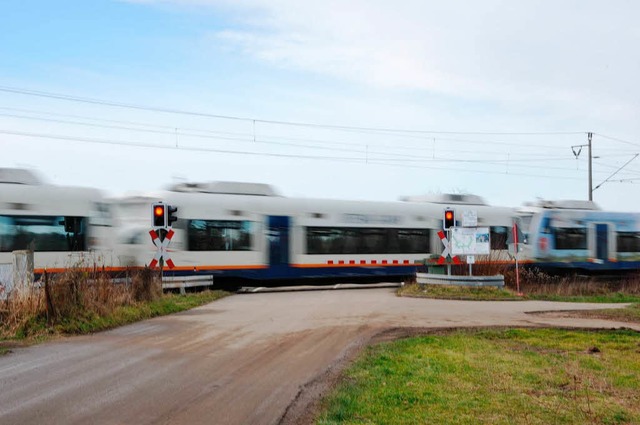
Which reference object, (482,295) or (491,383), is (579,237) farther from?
(491,383)

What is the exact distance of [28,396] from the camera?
295 inches

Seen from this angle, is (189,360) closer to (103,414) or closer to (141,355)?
(141,355)

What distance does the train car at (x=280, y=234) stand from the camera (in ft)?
81.6

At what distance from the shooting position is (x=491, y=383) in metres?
7.99

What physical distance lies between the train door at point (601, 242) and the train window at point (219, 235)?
16.2m

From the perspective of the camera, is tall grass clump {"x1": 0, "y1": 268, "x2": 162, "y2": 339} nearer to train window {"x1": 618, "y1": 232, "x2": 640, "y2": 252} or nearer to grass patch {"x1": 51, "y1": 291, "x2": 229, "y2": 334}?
grass patch {"x1": 51, "y1": 291, "x2": 229, "y2": 334}

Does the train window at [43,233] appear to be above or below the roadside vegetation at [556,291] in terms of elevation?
above

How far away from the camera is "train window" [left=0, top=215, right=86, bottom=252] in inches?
880

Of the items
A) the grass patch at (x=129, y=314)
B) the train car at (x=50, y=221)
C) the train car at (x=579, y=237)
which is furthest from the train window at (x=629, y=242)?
the train car at (x=50, y=221)

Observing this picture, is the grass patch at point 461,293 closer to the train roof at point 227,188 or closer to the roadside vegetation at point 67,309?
the train roof at point 227,188

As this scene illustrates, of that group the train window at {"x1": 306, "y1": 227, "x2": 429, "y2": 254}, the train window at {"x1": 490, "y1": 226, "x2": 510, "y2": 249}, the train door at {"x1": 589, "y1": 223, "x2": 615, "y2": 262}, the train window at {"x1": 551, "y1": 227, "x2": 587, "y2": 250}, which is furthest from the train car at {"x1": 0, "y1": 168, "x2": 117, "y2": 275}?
the train door at {"x1": 589, "y1": 223, "x2": 615, "y2": 262}

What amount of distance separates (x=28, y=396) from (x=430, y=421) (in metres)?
4.16

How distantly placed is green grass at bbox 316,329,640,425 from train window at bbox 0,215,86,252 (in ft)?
48.9

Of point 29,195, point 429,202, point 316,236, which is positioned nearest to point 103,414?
point 29,195
